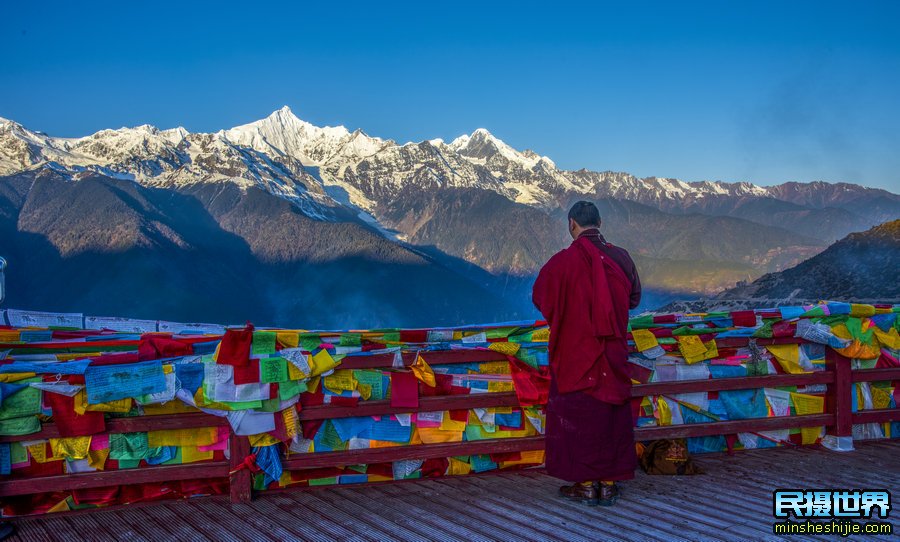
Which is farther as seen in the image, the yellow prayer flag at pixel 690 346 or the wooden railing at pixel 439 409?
the yellow prayer flag at pixel 690 346

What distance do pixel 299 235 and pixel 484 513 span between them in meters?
70.9

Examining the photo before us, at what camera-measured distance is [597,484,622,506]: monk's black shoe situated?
3.65 meters

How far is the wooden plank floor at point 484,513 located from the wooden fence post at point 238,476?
7 cm

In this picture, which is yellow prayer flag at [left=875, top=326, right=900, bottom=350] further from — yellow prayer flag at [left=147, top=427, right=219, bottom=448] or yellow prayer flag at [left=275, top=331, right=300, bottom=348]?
yellow prayer flag at [left=147, top=427, right=219, bottom=448]

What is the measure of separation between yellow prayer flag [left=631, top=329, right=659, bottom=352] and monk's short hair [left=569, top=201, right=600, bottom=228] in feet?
2.89

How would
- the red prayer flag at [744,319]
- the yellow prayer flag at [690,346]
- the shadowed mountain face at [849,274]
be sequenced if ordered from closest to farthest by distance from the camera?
the yellow prayer flag at [690,346]
the red prayer flag at [744,319]
the shadowed mountain face at [849,274]

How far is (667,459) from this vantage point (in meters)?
4.19

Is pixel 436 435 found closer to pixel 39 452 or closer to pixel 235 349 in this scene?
pixel 235 349

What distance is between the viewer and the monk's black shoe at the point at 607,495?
3.65 meters

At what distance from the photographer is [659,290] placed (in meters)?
85.4

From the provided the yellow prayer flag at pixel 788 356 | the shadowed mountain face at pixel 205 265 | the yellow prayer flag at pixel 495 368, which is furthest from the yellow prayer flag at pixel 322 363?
the shadowed mountain face at pixel 205 265

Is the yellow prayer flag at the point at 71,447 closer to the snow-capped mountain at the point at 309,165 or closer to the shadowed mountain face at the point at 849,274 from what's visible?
the shadowed mountain face at the point at 849,274

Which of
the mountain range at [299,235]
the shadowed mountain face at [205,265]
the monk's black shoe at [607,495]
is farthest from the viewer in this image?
the mountain range at [299,235]

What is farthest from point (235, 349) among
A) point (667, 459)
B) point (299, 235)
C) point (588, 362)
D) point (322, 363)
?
point (299, 235)
